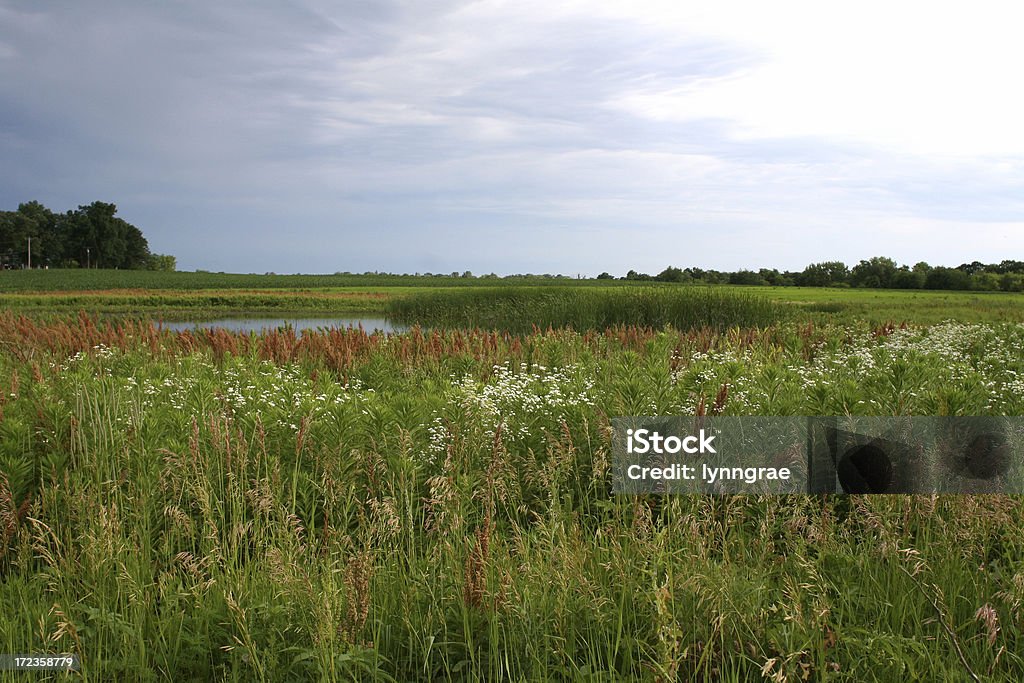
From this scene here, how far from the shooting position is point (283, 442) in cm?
517

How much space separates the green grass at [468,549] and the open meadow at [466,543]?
23 mm

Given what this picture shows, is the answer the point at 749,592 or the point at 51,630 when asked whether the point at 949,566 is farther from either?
the point at 51,630

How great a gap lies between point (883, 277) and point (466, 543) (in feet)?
195

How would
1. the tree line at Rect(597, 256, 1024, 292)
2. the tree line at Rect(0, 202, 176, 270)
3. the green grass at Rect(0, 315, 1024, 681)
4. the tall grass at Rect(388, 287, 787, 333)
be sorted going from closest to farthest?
the green grass at Rect(0, 315, 1024, 681)
the tall grass at Rect(388, 287, 787, 333)
the tree line at Rect(597, 256, 1024, 292)
the tree line at Rect(0, 202, 176, 270)

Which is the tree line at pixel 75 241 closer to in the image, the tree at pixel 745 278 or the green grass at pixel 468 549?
the tree at pixel 745 278

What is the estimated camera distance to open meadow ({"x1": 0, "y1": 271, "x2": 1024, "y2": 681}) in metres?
2.60

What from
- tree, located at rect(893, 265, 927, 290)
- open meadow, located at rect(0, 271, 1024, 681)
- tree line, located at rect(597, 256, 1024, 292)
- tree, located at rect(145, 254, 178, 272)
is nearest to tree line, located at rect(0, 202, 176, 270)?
tree, located at rect(145, 254, 178, 272)

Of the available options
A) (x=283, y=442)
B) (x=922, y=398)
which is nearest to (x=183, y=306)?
(x=283, y=442)

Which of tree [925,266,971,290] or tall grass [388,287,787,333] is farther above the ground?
tree [925,266,971,290]

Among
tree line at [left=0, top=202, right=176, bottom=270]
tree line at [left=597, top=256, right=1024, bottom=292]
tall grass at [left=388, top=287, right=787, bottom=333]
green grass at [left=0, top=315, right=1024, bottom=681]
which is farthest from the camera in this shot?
tree line at [left=0, top=202, right=176, bottom=270]

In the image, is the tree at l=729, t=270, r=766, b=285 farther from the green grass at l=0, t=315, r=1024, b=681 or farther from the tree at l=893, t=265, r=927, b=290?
the green grass at l=0, t=315, r=1024, b=681

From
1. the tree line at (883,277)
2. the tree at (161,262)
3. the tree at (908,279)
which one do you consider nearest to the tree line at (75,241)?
the tree at (161,262)

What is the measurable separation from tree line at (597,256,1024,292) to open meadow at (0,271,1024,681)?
4806 centimetres

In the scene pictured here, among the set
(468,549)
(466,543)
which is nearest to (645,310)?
(466,543)
